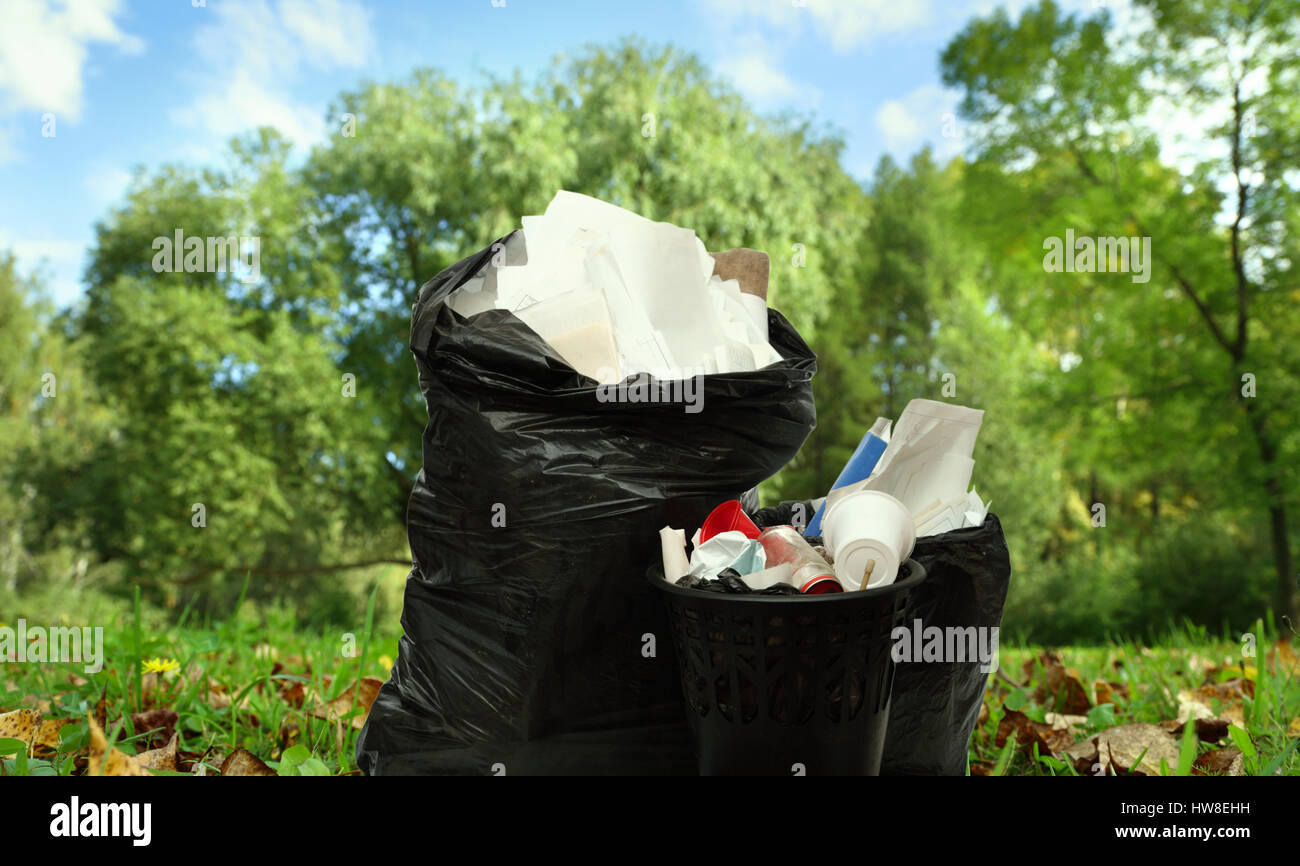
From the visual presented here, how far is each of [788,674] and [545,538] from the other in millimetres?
573

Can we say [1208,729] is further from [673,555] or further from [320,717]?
[320,717]

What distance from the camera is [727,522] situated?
170 centimetres

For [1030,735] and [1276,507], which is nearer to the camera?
[1030,735]

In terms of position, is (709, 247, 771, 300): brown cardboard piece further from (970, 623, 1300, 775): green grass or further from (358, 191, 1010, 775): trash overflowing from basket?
(970, 623, 1300, 775): green grass

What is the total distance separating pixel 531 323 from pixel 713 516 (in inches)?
21.8

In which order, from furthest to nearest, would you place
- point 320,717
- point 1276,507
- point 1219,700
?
point 1276,507 < point 1219,700 < point 320,717

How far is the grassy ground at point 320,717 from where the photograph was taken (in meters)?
1.92

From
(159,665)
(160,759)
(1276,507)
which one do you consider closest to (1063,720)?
(160,759)

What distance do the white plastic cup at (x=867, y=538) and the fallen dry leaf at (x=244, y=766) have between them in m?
1.32

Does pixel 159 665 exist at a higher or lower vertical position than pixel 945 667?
lower

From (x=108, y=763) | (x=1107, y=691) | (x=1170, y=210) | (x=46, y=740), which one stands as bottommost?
(x=1107, y=691)

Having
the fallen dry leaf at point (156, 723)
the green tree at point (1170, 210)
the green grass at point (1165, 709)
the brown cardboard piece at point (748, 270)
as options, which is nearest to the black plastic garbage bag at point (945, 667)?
the green grass at point (1165, 709)

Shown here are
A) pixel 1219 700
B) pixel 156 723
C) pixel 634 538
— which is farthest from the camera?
pixel 1219 700

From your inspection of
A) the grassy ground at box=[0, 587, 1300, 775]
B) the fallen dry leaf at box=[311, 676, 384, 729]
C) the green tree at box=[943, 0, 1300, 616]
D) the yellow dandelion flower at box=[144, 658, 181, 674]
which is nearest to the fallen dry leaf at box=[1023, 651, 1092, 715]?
the grassy ground at box=[0, 587, 1300, 775]
